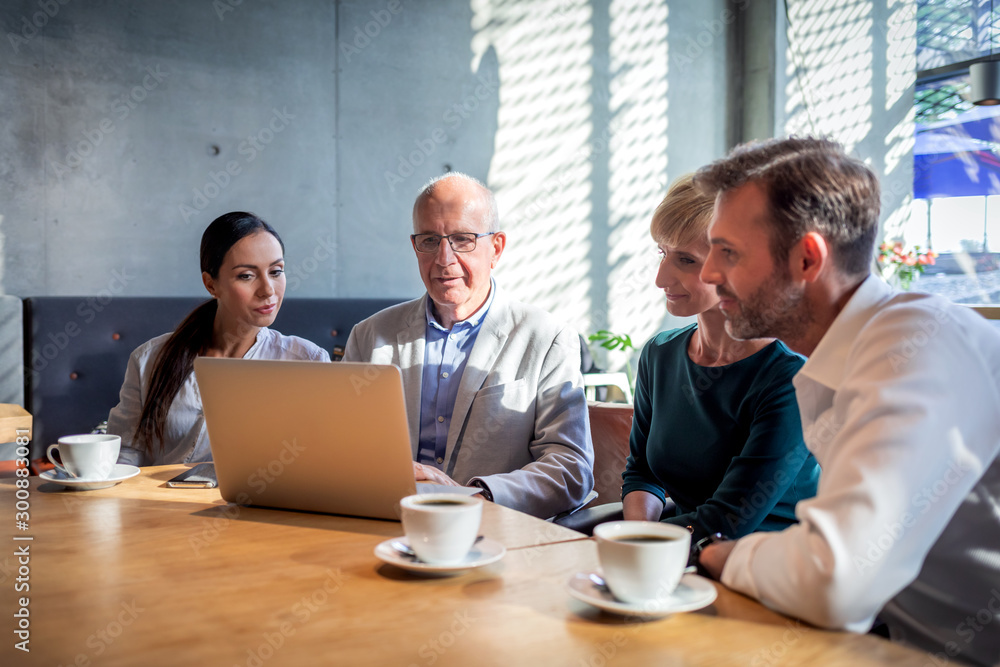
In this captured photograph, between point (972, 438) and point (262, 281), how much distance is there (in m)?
1.89

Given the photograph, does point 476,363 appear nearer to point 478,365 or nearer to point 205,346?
point 478,365

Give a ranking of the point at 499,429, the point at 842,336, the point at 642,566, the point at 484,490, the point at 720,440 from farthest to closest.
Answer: the point at 499,429, the point at 720,440, the point at 484,490, the point at 842,336, the point at 642,566

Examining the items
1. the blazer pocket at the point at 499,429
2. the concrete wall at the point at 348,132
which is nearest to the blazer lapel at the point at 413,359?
the blazer pocket at the point at 499,429

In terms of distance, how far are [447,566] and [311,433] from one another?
1.27ft

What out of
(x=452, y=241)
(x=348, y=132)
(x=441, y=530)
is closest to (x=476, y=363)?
(x=452, y=241)

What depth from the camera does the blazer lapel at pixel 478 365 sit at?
2.02 meters

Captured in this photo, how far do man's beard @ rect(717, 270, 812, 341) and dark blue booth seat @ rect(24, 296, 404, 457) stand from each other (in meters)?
2.85

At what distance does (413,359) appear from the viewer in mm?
2162

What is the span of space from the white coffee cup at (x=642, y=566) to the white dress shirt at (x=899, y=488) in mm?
115

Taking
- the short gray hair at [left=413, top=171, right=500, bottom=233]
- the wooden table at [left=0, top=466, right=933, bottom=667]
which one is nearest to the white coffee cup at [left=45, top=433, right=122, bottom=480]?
the wooden table at [left=0, top=466, right=933, bottom=667]

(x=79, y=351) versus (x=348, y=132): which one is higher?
(x=348, y=132)

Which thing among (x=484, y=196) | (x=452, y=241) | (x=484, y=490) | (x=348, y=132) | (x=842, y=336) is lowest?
(x=484, y=490)

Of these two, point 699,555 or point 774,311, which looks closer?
point 699,555

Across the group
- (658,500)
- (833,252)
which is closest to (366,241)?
(658,500)
